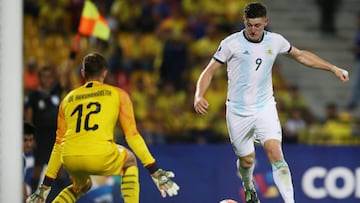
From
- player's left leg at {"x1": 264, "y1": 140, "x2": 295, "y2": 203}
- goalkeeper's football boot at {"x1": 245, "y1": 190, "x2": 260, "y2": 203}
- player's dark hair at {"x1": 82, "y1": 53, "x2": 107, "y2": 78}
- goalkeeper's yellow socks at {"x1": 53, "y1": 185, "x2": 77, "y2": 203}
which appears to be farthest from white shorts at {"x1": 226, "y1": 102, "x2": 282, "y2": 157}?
goalkeeper's yellow socks at {"x1": 53, "y1": 185, "x2": 77, "y2": 203}

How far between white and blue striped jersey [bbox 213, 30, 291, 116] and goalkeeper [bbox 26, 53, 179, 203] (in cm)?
Answer: 115

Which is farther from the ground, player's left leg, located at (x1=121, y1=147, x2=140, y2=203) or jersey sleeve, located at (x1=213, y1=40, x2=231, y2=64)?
jersey sleeve, located at (x1=213, y1=40, x2=231, y2=64)

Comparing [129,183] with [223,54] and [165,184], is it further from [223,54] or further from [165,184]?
[223,54]

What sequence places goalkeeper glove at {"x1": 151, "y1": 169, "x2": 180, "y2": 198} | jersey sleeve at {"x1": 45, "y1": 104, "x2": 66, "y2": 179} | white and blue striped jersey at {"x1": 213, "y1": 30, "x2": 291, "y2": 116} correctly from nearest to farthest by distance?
goalkeeper glove at {"x1": 151, "y1": 169, "x2": 180, "y2": 198}
jersey sleeve at {"x1": 45, "y1": 104, "x2": 66, "y2": 179}
white and blue striped jersey at {"x1": 213, "y1": 30, "x2": 291, "y2": 116}

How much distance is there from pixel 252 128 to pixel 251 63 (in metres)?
0.65

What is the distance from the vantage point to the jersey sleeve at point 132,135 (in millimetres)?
7727

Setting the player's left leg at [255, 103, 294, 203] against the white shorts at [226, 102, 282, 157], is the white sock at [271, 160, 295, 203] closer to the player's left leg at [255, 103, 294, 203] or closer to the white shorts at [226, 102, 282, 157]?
the player's left leg at [255, 103, 294, 203]

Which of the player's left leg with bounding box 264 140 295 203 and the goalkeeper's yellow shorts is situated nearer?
the goalkeeper's yellow shorts

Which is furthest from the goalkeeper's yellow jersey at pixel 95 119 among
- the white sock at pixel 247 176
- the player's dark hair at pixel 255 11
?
the white sock at pixel 247 176

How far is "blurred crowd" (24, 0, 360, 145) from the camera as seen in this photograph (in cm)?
1507

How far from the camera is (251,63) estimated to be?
27.8 ft

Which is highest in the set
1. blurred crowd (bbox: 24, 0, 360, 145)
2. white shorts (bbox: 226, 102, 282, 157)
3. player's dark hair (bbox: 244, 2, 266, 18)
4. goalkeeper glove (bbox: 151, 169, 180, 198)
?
player's dark hair (bbox: 244, 2, 266, 18)

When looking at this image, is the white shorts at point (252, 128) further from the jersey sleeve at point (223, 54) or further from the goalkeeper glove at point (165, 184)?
the goalkeeper glove at point (165, 184)

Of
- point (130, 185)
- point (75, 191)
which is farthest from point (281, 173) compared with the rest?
point (75, 191)
